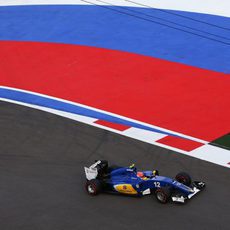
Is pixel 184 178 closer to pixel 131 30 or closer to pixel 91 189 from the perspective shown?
pixel 91 189

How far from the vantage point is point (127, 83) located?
18188mm

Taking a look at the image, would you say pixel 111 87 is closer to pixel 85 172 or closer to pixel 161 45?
pixel 161 45

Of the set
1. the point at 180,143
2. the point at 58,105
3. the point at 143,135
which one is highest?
the point at 180,143

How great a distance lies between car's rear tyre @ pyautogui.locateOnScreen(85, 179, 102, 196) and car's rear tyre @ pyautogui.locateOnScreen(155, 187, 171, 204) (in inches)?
55.6

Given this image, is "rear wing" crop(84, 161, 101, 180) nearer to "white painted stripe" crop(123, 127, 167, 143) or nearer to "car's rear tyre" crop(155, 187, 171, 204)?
"car's rear tyre" crop(155, 187, 171, 204)

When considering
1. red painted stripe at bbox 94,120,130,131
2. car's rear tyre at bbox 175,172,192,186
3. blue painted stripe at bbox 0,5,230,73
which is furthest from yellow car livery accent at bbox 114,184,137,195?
blue painted stripe at bbox 0,5,230,73

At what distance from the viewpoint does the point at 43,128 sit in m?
15.6

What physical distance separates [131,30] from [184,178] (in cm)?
1196

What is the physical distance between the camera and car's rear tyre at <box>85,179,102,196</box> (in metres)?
11.8

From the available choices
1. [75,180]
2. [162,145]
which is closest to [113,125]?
[162,145]

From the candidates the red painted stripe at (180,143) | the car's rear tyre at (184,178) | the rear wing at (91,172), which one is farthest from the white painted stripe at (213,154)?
the rear wing at (91,172)

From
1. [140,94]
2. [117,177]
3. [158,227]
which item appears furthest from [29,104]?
[158,227]

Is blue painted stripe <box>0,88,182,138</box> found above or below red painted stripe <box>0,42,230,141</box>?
below

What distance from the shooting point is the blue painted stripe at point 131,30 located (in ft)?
66.6
